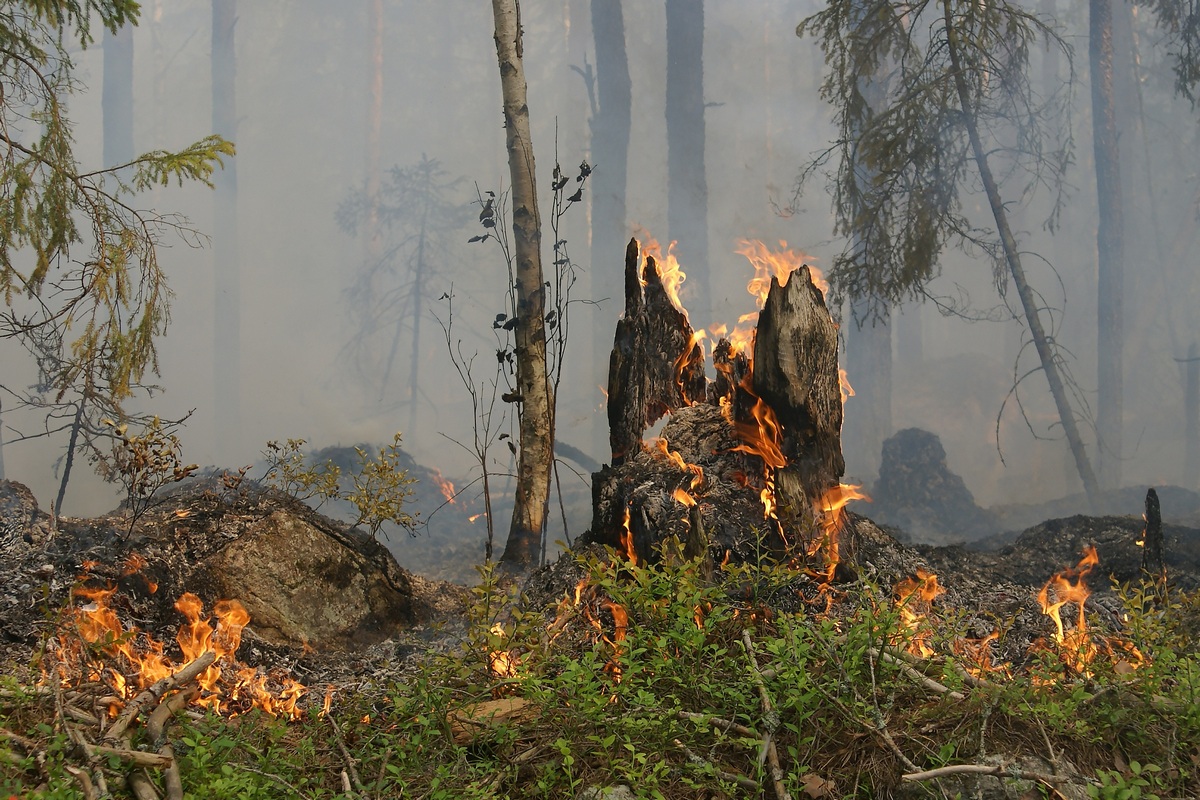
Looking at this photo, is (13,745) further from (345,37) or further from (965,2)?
(345,37)

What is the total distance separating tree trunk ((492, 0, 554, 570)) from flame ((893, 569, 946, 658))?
3416 millimetres

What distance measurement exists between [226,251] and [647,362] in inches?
775

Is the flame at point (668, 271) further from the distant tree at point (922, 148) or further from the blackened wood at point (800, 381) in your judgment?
the distant tree at point (922, 148)

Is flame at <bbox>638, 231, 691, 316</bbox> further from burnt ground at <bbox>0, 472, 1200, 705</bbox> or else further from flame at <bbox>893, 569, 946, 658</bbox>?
flame at <bbox>893, 569, 946, 658</bbox>

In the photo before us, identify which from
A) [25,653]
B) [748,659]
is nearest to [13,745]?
[25,653]

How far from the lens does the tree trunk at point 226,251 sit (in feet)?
70.7

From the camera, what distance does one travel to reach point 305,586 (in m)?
5.52

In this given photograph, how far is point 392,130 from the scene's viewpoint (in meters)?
24.0

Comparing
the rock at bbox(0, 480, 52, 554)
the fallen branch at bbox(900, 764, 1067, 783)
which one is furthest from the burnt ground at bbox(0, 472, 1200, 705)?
the fallen branch at bbox(900, 764, 1067, 783)

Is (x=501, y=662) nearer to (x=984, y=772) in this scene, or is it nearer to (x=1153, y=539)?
(x=984, y=772)

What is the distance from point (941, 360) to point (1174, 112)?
398 inches

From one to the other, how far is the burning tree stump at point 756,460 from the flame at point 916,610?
1.60 feet

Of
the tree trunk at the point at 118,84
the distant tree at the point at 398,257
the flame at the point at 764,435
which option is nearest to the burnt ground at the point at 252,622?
the flame at the point at 764,435

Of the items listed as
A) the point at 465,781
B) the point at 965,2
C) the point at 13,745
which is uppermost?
the point at 965,2
